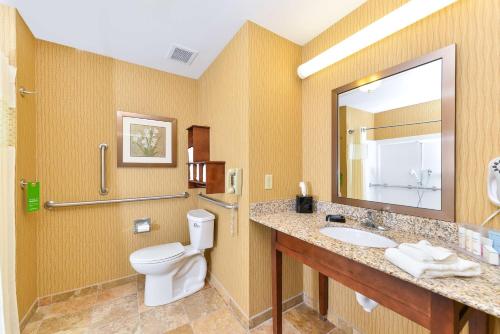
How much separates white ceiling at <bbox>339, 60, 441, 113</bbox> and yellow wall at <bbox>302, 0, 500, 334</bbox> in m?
0.08

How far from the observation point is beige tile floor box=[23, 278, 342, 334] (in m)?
1.45

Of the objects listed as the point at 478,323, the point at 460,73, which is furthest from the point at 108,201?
the point at 460,73

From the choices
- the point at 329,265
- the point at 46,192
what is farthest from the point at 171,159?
the point at 329,265

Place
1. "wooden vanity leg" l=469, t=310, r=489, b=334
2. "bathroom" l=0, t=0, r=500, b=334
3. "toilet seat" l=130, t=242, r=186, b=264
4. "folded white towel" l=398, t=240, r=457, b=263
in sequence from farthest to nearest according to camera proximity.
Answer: "toilet seat" l=130, t=242, r=186, b=264 < "bathroom" l=0, t=0, r=500, b=334 < "wooden vanity leg" l=469, t=310, r=489, b=334 < "folded white towel" l=398, t=240, r=457, b=263

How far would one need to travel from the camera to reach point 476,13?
92cm

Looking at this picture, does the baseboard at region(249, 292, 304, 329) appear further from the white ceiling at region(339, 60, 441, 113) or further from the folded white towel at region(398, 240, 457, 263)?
the white ceiling at region(339, 60, 441, 113)

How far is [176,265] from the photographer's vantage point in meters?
1.80

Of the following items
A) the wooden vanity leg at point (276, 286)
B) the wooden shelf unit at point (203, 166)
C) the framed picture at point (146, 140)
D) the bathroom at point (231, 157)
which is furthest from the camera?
the framed picture at point (146, 140)

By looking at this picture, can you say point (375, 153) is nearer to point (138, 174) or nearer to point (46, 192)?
point (138, 174)

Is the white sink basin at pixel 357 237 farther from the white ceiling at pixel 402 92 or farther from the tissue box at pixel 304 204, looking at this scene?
the white ceiling at pixel 402 92

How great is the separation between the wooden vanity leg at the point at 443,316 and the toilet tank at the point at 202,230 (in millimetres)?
1593

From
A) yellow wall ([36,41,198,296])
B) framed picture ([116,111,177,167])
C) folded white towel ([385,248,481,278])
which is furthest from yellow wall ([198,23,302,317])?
folded white towel ([385,248,481,278])

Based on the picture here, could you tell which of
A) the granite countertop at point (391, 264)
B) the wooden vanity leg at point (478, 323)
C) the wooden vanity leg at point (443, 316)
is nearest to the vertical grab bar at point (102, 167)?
the granite countertop at point (391, 264)

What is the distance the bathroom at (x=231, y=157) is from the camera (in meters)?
0.98
